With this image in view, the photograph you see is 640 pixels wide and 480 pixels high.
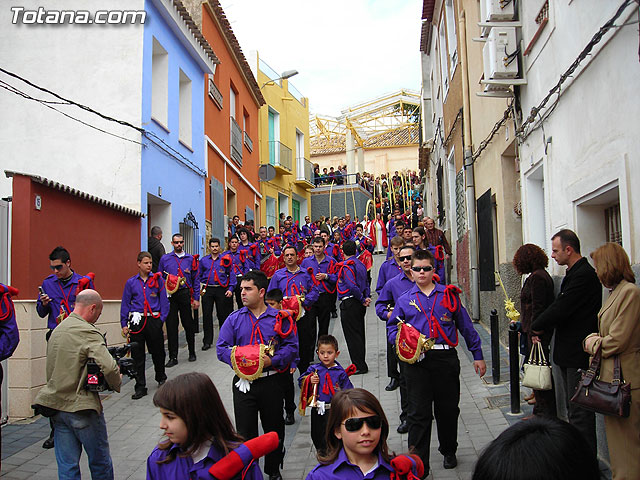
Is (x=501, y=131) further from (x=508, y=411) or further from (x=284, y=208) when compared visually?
(x=284, y=208)

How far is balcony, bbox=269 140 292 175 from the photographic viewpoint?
85.6 feet

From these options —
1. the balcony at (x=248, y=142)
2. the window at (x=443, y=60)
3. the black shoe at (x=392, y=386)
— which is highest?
the window at (x=443, y=60)

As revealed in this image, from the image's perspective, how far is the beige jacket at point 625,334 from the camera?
430 centimetres

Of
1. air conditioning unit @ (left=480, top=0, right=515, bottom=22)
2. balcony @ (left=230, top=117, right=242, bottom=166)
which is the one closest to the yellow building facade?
balcony @ (left=230, top=117, right=242, bottom=166)

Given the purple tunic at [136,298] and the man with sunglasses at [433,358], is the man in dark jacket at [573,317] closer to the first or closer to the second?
the man with sunglasses at [433,358]

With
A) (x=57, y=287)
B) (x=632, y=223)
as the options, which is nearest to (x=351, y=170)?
(x=57, y=287)

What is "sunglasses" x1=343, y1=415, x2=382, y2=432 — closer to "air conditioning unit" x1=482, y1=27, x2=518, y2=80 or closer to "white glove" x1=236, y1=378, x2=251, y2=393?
"white glove" x1=236, y1=378, x2=251, y2=393

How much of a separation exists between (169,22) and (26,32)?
9.78ft

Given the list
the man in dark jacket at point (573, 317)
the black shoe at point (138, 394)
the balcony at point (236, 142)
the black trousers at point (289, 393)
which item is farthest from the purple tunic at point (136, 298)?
the balcony at point (236, 142)

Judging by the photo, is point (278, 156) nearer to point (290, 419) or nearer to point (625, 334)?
point (290, 419)

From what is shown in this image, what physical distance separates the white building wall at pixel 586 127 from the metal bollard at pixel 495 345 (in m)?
1.01

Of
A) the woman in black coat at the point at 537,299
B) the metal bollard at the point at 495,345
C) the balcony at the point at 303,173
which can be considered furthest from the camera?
the balcony at the point at 303,173

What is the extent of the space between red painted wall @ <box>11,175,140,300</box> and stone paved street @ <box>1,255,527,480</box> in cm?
188

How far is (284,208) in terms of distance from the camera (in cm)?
2847
